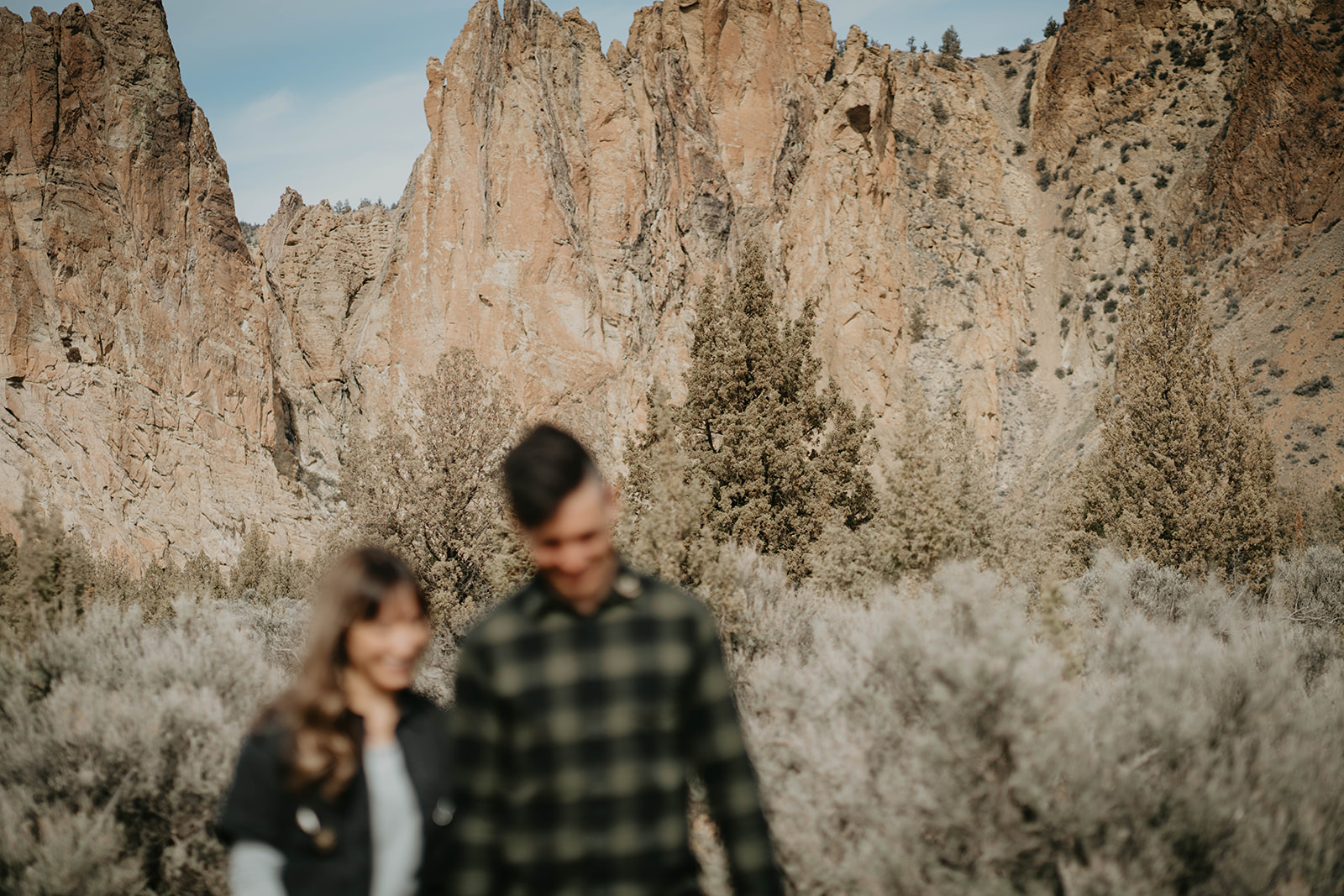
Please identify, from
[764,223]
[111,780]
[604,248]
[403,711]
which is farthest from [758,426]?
[764,223]

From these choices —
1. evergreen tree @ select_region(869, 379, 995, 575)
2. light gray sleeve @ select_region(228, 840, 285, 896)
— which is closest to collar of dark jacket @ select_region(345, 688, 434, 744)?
light gray sleeve @ select_region(228, 840, 285, 896)

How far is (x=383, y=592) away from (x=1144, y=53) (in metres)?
64.7

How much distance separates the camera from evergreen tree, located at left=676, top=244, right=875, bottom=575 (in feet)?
36.1

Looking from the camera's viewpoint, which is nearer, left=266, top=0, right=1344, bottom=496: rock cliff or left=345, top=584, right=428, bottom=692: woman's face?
left=345, top=584, right=428, bottom=692: woman's face

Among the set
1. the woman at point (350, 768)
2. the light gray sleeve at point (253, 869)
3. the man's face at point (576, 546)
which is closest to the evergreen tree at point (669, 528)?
the woman at point (350, 768)

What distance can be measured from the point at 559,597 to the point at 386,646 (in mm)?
659

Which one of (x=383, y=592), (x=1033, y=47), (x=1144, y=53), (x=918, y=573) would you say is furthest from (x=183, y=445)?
(x=1033, y=47)

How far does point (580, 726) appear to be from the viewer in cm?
176

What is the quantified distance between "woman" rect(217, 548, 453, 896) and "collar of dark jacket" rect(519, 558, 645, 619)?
0.56 metres

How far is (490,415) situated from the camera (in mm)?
12602

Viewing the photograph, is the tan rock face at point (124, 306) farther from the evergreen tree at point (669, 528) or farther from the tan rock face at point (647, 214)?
the evergreen tree at point (669, 528)

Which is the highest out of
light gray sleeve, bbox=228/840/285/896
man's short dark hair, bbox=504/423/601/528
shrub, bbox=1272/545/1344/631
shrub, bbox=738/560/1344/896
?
man's short dark hair, bbox=504/423/601/528

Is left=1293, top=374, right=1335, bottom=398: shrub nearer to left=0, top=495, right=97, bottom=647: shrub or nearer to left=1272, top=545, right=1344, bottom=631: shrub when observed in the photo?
left=1272, top=545, right=1344, bottom=631: shrub

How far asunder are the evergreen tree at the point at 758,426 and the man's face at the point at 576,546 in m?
8.47
